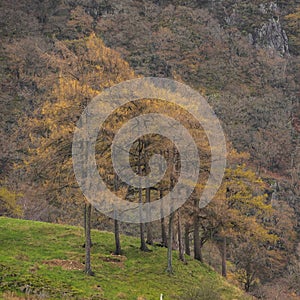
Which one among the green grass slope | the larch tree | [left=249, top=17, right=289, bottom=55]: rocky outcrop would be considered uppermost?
[left=249, top=17, right=289, bottom=55]: rocky outcrop

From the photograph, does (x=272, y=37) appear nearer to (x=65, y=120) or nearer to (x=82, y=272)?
A: (x=65, y=120)

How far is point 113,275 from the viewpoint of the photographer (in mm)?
19594

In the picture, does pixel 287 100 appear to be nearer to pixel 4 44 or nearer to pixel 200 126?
pixel 4 44

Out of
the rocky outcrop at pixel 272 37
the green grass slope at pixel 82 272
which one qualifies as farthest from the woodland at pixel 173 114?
the green grass slope at pixel 82 272

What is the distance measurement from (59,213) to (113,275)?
88.5 feet

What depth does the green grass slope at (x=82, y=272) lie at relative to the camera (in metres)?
16.0

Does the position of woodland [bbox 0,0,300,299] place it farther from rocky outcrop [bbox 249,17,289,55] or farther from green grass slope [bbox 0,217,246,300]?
green grass slope [bbox 0,217,246,300]

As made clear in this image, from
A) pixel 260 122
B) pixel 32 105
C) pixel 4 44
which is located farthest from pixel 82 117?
pixel 4 44

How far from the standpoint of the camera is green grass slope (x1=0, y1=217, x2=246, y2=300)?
1605 centimetres

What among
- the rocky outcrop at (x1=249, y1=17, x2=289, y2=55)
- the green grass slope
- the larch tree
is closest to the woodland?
the larch tree

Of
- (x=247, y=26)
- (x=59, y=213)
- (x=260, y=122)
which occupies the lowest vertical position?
(x=59, y=213)

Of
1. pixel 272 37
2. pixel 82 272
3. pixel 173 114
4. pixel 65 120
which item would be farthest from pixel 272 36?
pixel 82 272

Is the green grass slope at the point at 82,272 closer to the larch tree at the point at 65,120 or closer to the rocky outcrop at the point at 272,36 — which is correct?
the larch tree at the point at 65,120

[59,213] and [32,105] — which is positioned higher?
[32,105]
